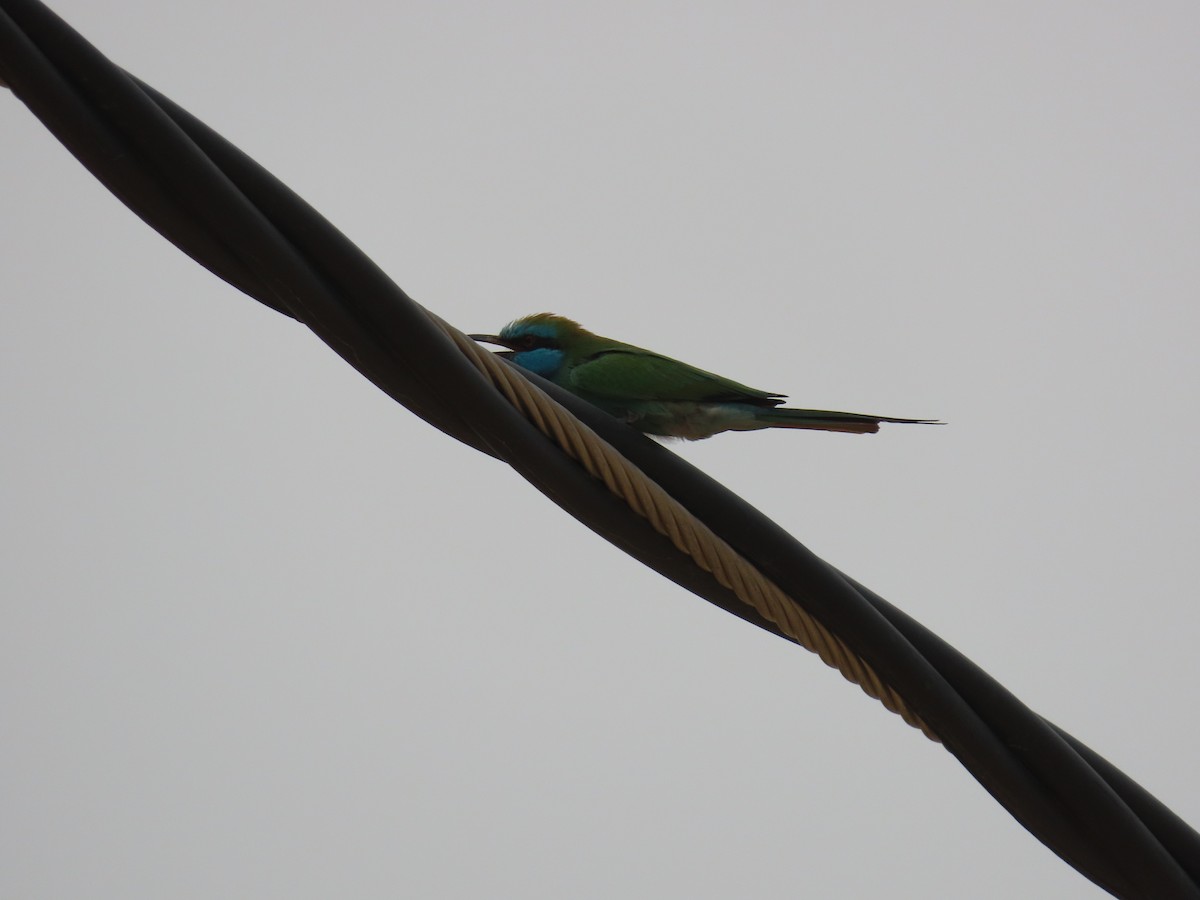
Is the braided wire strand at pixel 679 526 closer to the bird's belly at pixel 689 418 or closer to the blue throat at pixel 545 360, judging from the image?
the bird's belly at pixel 689 418

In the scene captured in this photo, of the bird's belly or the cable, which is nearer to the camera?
the cable

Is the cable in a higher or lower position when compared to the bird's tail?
lower

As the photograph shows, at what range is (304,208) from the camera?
148 cm

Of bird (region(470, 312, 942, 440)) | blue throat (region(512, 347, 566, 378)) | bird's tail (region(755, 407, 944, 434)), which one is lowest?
bird's tail (region(755, 407, 944, 434))

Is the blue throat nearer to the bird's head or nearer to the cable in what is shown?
the bird's head

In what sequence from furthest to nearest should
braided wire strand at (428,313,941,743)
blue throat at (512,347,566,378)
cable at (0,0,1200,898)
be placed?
blue throat at (512,347,566,378), braided wire strand at (428,313,941,743), cable at (0,0,1200,898)

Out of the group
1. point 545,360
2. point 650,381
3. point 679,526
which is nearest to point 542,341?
point 545,360

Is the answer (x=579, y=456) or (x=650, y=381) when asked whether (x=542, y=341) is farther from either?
(x=579, y=456)

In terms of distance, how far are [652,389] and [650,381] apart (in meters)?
0.02

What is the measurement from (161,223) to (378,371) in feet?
0.99

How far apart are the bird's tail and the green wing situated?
0.13 feet

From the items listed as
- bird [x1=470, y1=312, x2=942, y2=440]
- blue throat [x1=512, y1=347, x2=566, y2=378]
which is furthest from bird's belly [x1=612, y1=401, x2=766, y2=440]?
blue throat [x1=512, y1=347, x2=566, y2=378]

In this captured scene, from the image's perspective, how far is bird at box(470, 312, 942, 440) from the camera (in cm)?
264

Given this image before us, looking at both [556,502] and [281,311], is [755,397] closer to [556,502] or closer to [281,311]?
[556,502]
